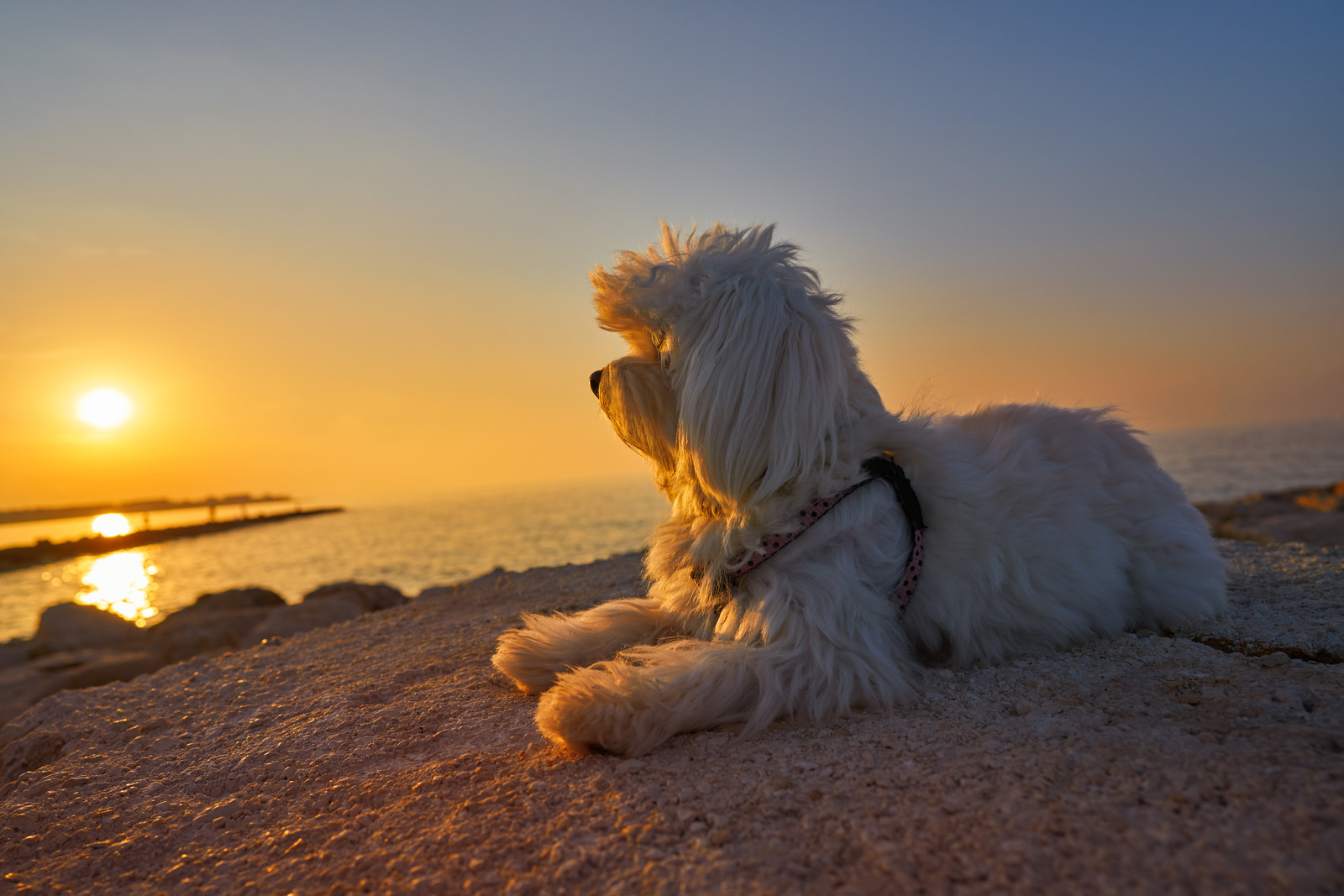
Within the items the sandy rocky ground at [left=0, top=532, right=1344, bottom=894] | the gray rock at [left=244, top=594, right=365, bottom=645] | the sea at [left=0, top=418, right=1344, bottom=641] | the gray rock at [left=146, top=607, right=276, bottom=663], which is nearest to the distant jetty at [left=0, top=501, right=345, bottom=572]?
the sea at [left=0, top=418, right=1344, bottom=641]

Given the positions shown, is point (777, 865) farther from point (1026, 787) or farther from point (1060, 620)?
point (1060, 620)

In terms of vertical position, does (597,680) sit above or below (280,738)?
above

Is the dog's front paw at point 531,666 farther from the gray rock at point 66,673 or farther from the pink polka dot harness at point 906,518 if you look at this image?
the gray rock at point 66,673

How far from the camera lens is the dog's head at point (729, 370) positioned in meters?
3.05

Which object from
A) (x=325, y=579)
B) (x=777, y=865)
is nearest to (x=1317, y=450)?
(x=325, y=579)

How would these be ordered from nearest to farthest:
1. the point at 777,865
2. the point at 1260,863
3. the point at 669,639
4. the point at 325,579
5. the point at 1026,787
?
the point at 1260,863
the point at 777,865
the point at 1026,787
the point at 669,639
the point at 325,579

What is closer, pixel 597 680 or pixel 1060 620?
pixel 597 680

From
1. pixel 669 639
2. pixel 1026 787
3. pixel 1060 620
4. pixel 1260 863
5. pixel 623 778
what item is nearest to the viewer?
pixel 1260 863

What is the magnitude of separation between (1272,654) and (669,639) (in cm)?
260

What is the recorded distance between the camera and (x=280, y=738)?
130 inches

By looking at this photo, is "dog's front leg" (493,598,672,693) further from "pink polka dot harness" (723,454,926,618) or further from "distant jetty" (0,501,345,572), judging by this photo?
"distant jetty" (0,501,345,572)

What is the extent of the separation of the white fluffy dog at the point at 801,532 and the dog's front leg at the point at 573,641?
12 mm

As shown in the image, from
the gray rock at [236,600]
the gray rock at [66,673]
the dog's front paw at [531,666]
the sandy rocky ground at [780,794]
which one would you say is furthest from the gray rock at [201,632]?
the dog's front paw at [531,666]

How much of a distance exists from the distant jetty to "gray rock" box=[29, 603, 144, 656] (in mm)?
24250
